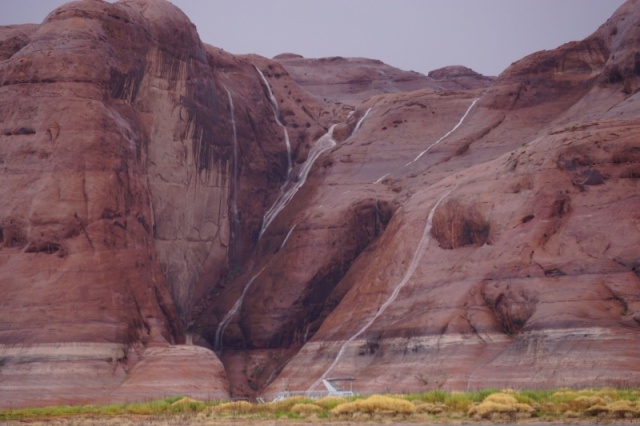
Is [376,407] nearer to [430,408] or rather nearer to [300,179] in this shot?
[430,408]

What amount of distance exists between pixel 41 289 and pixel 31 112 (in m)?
12.3

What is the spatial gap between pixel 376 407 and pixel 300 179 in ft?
170

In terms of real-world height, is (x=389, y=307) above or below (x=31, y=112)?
below

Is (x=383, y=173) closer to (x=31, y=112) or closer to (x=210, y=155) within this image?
(x=210, y=155)

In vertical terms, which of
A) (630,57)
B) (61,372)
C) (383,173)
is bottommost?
(61,372)

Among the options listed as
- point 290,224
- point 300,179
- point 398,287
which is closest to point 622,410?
point 398,287

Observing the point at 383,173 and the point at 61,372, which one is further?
the point at 383,173

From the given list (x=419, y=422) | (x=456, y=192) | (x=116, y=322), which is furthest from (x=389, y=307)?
(x=419, y=422)

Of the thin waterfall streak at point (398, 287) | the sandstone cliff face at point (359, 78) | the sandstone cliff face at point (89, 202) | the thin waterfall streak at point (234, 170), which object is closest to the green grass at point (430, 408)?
the sandstone cliff face at point (89, 202)

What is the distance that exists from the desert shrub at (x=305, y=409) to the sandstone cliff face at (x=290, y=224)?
13.1 metres

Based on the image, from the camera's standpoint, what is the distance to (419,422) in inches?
1924

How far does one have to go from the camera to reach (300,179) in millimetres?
103000

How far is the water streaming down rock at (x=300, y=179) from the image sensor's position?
99812mm

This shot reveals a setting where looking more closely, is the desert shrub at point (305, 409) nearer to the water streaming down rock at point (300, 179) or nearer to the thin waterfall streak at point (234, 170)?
the thin waterfall streak at point (234, 170)
